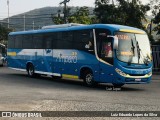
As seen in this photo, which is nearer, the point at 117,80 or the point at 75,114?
the point at 75,114

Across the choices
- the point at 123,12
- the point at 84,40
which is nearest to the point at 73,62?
the point at 84,40

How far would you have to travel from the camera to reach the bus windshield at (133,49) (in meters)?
16.9

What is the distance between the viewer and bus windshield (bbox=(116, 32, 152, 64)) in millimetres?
16859

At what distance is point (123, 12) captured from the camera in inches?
1607

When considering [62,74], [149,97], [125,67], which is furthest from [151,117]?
[62,74]

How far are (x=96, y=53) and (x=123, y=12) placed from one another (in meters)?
23.9

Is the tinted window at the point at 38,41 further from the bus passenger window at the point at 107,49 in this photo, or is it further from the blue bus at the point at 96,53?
the bus passenger window at the point at 107,49

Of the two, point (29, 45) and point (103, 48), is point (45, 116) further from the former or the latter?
point (29, 45)

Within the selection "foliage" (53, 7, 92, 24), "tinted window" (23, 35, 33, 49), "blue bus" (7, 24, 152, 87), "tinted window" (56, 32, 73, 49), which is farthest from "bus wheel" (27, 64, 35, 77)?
"foliage" (53, 7, 92, 24)

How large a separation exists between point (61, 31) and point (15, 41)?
6.32 m

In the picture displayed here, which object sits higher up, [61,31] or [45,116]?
[61,31]

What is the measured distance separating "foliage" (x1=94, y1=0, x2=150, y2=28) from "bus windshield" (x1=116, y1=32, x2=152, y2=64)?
2290 centimetres

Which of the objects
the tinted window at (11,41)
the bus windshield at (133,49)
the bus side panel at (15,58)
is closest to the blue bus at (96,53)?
the bus windshield at (133,49)

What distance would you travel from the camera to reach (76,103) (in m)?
12.2
